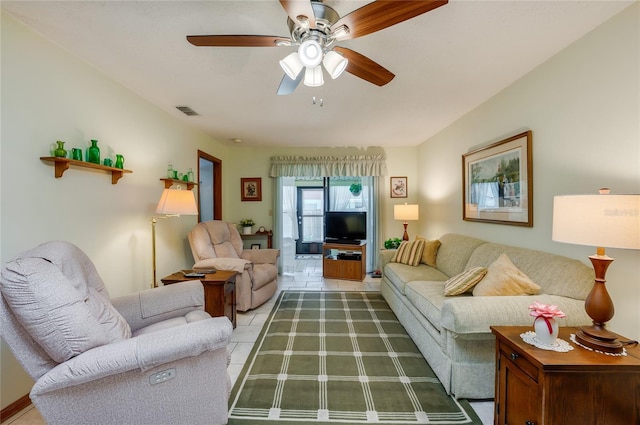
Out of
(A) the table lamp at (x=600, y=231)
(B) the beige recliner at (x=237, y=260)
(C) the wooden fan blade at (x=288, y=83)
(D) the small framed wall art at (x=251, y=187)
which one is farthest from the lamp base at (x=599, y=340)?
(D) the small framed wall art at (x=251, y=187)

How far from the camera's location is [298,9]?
1.26 metres

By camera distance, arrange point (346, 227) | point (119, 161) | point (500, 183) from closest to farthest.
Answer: point (119, 161) → point (500, 183) → point (346, 227)

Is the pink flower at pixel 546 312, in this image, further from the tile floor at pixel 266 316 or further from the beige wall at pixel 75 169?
the beige wall at pixel 75 169

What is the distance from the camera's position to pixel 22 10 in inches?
63.1

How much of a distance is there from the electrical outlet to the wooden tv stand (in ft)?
12.2

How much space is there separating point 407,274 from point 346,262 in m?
1.85

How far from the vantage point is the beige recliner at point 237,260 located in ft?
10.3

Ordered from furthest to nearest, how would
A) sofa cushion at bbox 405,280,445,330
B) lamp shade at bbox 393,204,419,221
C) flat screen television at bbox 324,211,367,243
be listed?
flat screen television at bbox 324,211,367,243
lamp shade at bbox 393,204,419,221
sofa cushion at bbox 405,280,445,330

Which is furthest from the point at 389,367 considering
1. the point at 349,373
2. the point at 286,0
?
the point at 286,0

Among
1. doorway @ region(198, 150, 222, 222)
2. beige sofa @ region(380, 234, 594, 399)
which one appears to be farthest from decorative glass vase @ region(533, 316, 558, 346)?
doorway @ region(198, 150, 222, 222)

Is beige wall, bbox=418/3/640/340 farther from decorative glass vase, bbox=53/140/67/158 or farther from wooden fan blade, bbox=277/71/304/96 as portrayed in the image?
decorative glass vase, bbox=53/140/67/158

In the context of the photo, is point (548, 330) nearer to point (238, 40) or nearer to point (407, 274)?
point (407, 274)

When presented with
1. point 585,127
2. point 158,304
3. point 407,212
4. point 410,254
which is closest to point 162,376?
point 158,304

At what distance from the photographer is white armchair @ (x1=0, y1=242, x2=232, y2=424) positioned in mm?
1127
